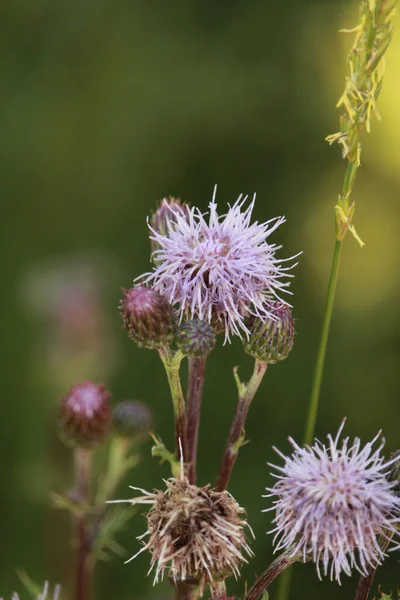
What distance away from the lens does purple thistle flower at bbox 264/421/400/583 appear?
4.52ft

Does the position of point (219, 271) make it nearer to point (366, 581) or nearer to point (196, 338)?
point (196, 338)

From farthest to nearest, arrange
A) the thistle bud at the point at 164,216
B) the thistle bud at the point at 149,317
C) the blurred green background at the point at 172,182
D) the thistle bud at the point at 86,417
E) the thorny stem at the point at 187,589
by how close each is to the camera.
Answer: the blurred green background at the point at 172,182
the thistle bud at the point at 86,417
the thistle bud at the point at 164,216
the thistle bud at the point at 149,317
the thorny stem at the point at 187,589

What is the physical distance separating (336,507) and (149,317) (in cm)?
54

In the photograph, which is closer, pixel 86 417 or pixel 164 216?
pixel 164 216

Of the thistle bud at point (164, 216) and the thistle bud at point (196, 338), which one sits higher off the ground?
the thistle bud at point (164, 216)

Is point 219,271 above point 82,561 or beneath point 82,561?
above

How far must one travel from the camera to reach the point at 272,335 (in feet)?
5.54

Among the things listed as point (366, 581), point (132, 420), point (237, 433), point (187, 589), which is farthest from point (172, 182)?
point (366, 581)

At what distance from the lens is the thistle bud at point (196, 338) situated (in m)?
1.61

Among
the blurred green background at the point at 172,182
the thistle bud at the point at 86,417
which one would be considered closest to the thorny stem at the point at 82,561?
the thistle bud at the point at 86,417

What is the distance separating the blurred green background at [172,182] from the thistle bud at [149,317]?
171cm

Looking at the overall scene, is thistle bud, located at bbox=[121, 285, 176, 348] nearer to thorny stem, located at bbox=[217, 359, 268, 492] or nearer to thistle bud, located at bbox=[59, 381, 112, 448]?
thorny stem, located at bbox=[217, 359, 268, 492]

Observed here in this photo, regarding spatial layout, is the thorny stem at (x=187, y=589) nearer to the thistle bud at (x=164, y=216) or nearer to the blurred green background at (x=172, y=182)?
the thistle bud at (x=164, y=216)

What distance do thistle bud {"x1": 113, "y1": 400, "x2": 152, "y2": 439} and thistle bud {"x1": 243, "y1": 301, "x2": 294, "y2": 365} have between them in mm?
573
